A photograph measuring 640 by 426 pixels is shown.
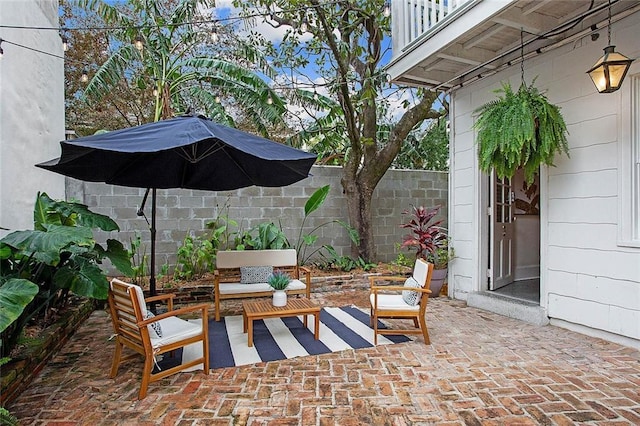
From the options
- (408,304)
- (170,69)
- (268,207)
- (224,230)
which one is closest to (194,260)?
(224,230)

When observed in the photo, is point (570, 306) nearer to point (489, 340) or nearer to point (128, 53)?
point (489, 340)

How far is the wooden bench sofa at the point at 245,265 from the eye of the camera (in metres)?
4.74

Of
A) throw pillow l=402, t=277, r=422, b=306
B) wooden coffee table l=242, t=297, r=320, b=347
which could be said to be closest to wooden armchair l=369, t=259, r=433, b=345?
throw pillow l=402, t=277, r=422, b=306

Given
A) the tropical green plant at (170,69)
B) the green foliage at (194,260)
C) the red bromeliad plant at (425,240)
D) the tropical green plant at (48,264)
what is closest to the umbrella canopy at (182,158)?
the tropical green plant at (48,264)

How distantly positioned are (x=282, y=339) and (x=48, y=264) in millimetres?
2225

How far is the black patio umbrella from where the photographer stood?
113 inches

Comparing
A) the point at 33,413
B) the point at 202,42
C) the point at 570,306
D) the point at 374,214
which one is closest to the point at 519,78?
the point at 570,306

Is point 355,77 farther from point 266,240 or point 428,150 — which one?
point 428,150

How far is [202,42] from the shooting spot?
1091 centimetres

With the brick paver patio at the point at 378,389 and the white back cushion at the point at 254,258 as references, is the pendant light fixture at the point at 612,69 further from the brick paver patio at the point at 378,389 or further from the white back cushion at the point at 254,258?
the white back cushion at the point at 254,258

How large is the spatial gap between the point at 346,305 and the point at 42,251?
3.75 metres

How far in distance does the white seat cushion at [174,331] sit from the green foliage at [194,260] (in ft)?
8.76

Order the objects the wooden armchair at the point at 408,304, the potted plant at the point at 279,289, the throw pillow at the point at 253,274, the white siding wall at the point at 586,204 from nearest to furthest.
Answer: the white siding wall at the point at 586,204 < the wooden armchair at the point at 408,304 < the potted plant at the point at 279,289 < the throw pillow at the point at 253,274

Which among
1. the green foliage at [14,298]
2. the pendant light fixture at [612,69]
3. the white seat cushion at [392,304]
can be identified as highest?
the pendant light fixture at [612,69]
